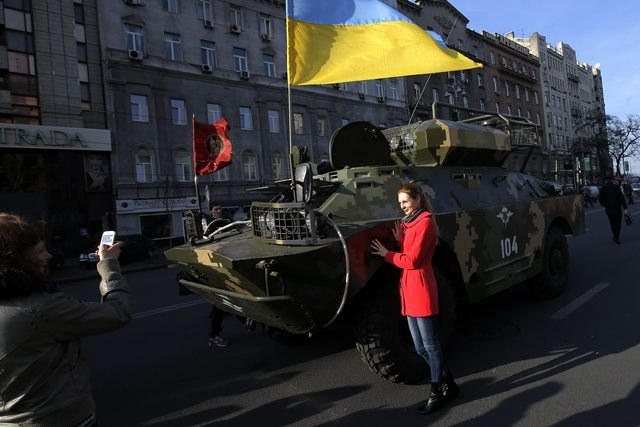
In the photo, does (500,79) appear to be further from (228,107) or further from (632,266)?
(632,266)

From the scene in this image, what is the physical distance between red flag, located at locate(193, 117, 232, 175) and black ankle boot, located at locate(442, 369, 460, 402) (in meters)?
5.48

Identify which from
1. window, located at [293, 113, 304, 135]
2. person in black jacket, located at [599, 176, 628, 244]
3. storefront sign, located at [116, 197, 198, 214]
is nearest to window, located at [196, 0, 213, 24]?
window, located at [293, 113, 304, 135]

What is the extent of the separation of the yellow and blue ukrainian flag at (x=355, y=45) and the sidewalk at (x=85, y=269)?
12559 mm

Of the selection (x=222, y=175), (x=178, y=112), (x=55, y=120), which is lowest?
(x=222, y=175)

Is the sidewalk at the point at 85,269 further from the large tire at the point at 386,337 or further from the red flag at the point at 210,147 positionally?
the large tire at the point at 386,337

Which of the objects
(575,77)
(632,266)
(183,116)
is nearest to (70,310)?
A: (632,266)

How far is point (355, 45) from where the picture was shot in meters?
5.22

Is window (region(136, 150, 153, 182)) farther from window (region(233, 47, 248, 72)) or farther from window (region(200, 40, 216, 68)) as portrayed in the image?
window (region(233, 47, 248, 72))

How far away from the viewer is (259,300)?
3613mm

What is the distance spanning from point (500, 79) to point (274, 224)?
5577 cm

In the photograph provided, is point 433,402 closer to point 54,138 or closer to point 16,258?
point 16,258

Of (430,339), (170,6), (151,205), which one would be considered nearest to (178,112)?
(151,205)

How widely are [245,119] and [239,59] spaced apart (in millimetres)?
3711

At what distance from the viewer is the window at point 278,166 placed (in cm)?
3081
